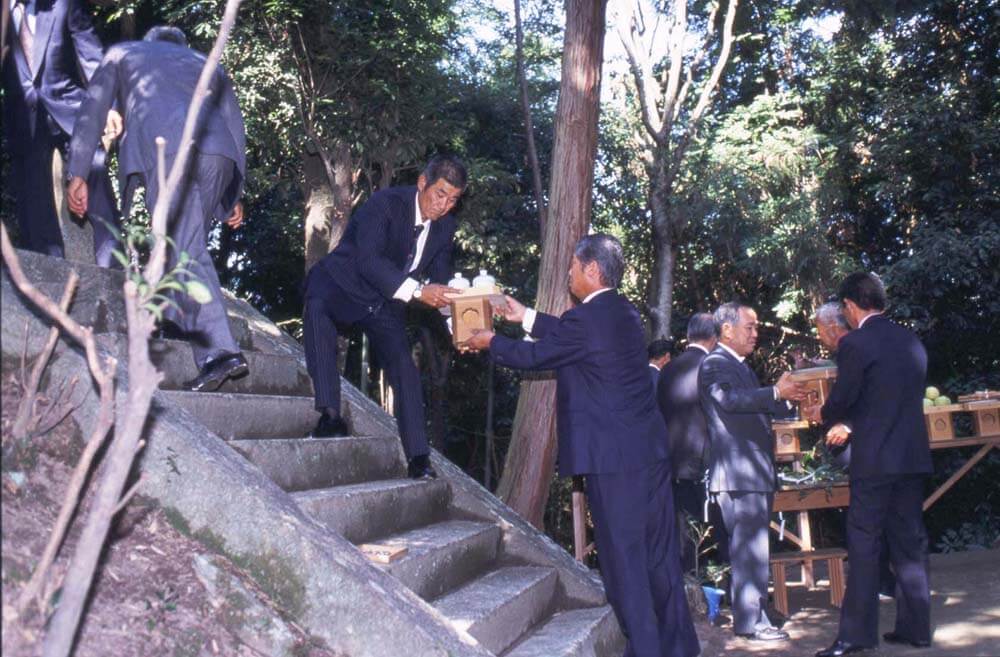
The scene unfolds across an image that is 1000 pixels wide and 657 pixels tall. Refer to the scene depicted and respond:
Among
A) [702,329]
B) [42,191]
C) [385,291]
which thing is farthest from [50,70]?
[702,329]

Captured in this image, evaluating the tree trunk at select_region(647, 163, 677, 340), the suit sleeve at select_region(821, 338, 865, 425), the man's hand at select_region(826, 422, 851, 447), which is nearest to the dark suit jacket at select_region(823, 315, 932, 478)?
the suit sleeve at select_region(821, 338, 865, 425)

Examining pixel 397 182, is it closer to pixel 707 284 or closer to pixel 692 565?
pixel 707 284

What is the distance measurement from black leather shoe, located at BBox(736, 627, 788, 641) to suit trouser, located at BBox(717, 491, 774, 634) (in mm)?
26

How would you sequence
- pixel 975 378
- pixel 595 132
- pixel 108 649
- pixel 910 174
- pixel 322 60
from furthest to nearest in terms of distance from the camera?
pixel 910 174 < pixel 975 378 < pixel 322 60 < pixel 595 132 < pixel 108 649

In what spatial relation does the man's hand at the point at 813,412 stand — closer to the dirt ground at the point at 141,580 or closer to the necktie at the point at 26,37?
the dirt ground at the point at 141,580

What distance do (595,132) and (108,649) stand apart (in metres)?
6.52

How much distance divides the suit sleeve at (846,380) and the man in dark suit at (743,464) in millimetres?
420

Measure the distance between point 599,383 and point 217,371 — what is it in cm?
197

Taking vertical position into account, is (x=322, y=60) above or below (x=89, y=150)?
above

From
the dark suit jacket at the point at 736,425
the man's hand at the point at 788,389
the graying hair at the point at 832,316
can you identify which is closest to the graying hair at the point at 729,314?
the dark suit jacket at the point at 736,425

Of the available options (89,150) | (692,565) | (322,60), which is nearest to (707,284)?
(322,60)

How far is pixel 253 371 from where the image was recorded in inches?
255

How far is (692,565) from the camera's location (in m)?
9.12

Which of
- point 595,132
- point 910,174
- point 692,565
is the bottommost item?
point 692,565
